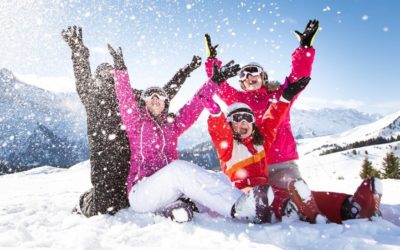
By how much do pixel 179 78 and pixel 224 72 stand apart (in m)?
1.68

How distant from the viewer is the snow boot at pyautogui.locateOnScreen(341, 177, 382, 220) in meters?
4.24

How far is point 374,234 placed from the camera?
11.9ft

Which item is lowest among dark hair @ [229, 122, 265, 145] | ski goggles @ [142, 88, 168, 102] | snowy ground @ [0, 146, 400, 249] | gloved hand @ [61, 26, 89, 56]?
snowy ground @ [0, 146, 400, 249]

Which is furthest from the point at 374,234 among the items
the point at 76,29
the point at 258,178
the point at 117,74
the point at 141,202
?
the point at 76,29

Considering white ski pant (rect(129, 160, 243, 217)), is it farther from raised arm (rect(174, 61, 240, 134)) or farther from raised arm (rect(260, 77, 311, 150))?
raised arm (rect(260, 77, 311, 150))

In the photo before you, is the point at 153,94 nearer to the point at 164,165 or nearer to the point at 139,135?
the point at 139,135

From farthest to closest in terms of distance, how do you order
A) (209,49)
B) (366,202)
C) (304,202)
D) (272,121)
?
(209,49) < (272,121) < (366,202) < (304,202)

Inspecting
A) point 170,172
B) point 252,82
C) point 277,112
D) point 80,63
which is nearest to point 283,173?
point 277,112

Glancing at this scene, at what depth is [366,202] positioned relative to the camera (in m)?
4.30

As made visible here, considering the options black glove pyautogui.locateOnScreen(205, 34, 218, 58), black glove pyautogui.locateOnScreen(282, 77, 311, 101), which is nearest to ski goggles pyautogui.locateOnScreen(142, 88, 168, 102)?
black glove pyautogui.locateOnScreen(282, 77, 311, 101)

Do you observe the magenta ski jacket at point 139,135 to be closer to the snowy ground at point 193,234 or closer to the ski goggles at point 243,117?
the snowy ground at point 193,234

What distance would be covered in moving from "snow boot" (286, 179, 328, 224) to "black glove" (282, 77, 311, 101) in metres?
1.78

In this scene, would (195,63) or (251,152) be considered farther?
(195,63)

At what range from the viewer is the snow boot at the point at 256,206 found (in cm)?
397
